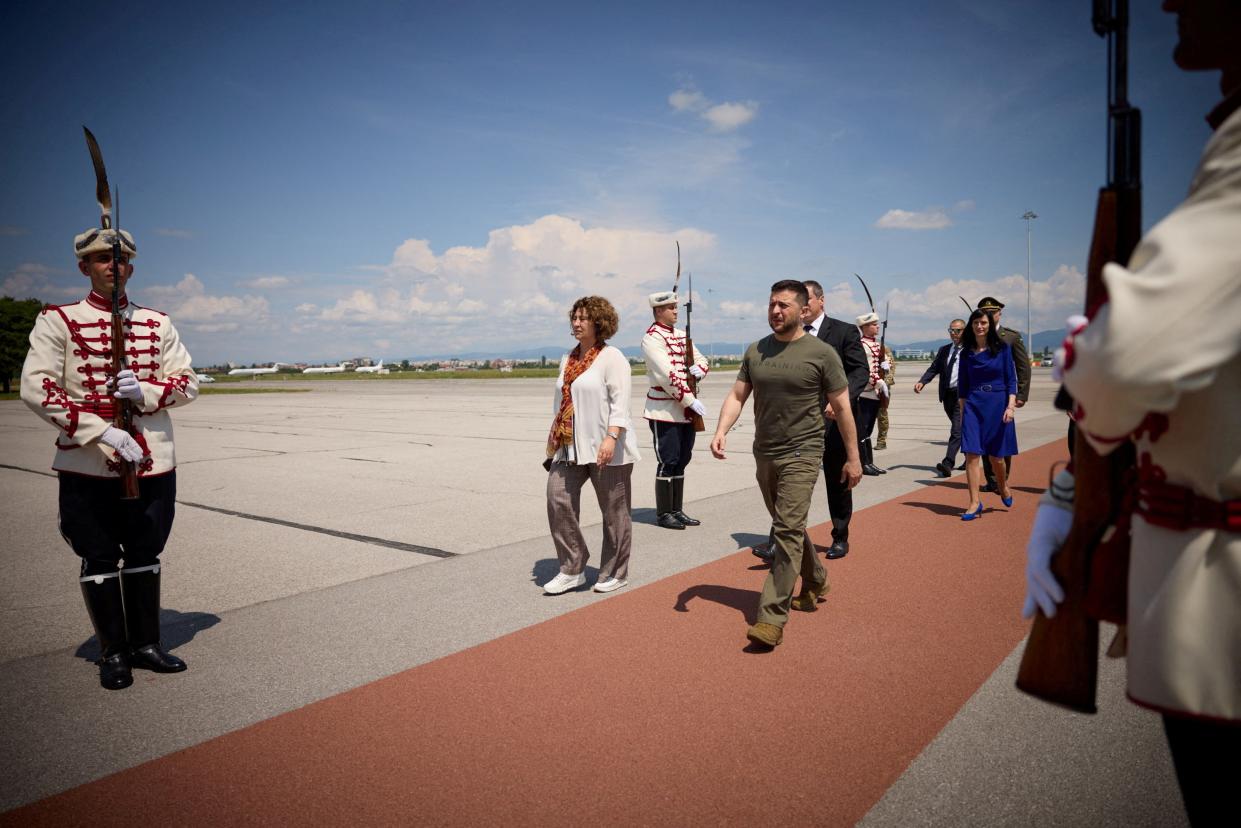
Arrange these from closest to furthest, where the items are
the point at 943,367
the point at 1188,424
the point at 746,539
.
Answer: the point at 1188,424 < the point at 746,539 < the point at 943,367

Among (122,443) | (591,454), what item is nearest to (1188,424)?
(591,454)

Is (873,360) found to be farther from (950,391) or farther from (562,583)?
(562,583)

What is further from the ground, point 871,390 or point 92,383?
point 92,383

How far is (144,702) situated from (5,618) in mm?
2167

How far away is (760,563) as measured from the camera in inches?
245

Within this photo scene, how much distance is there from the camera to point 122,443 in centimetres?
393

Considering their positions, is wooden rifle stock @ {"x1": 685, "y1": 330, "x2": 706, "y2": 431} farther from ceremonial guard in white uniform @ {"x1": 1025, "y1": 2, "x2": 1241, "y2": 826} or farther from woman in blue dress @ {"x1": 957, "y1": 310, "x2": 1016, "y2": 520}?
ceremonial guard in white uniform @ {"x1": 1025, "y1": 2, "x2": 1241, "y2": 826}

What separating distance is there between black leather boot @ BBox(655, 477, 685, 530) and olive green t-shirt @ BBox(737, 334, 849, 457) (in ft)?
9.39

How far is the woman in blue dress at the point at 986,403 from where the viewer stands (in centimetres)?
794

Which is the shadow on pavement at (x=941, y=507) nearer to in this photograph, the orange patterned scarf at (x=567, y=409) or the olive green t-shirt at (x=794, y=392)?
the olive green t-shirt at (x=794, y=392)

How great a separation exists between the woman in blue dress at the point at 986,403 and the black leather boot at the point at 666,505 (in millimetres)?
3029

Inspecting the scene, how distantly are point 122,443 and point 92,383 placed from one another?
0.44m

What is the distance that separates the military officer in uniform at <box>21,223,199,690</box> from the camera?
3.98 meters

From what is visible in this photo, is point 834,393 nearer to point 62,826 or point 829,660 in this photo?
point 829,660
